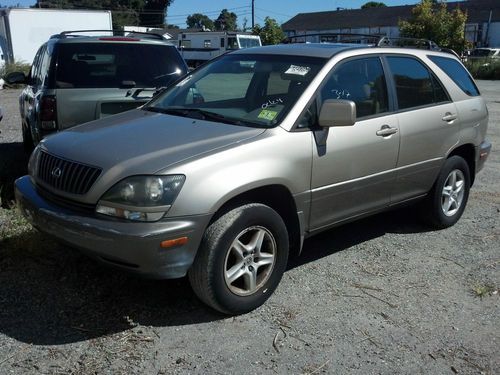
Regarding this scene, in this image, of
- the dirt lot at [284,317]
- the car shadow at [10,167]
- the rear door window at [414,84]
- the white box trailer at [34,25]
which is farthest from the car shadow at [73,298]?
the white box trailer at [34,25]

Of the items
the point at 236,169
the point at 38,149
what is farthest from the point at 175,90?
the point at 236,169

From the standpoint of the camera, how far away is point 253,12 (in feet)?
208

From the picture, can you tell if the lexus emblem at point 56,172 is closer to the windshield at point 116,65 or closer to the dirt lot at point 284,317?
the dirt lot at point 284,317

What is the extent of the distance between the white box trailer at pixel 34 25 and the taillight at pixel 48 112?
911 inches

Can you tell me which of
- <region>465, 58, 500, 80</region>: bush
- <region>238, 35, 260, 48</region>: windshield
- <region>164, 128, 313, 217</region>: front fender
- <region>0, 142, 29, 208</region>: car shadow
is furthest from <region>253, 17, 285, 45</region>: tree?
<region>164, 128, 313, 217</region>: front fender

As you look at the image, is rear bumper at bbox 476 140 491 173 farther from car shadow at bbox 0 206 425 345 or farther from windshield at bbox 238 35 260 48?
windshield at bbox 238 35 260 48

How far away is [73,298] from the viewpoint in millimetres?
Answer: 3947

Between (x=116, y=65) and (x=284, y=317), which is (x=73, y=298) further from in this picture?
(x=116, y=65)

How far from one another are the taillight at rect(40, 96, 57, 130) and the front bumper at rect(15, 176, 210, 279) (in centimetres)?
276

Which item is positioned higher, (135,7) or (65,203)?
(135,7)

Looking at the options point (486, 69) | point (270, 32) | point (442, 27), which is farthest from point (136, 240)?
point (270, 32)

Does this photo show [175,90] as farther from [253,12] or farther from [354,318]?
[253,12]

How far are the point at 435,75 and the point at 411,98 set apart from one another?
55cm

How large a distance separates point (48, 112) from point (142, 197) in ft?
10.6
